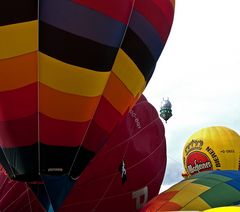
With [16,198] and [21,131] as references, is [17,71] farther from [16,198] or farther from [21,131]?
[16,198]

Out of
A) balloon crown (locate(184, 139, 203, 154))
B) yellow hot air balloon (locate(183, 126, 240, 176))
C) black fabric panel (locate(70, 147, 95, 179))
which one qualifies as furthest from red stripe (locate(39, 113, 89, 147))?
balloon crown (locate(184, 139, 203, 154))

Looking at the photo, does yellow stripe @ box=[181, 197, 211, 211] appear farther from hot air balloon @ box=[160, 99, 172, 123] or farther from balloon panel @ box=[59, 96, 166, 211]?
hot air balloon @ box=[160, 99, 172, 123]

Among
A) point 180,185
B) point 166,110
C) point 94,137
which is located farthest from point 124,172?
point 166,110

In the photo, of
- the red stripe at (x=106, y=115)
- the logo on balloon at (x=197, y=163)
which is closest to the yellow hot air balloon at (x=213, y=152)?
the logo on balloon at (x=197, y=163)

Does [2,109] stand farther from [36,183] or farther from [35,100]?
[36,183]

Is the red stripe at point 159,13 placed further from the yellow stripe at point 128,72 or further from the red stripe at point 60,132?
the red stripe at point 60,132

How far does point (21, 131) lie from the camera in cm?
558

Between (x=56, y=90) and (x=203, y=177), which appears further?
(x=203, y=177)

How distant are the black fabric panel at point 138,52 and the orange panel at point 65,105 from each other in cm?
74

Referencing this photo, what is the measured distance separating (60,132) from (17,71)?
34.1 inches

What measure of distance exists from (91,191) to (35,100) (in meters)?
2.39

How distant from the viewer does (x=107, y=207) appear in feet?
24.9

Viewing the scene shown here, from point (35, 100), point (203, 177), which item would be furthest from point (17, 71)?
point (203, 177)

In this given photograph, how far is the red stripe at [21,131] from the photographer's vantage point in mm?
5562
